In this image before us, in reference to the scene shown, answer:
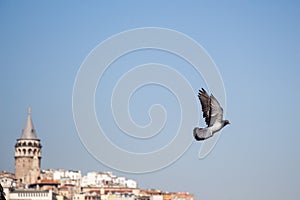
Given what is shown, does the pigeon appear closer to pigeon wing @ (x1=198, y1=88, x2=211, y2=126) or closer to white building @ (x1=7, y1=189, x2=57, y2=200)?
pigeon wing @ (x1=198, y1=88, x2=211, y2=126)

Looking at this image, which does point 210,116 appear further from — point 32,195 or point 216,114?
point 32,195

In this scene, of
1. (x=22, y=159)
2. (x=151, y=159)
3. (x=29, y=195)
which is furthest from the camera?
(x=22, y=159)

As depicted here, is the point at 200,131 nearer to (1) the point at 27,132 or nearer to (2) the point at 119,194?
(2) the point at 119,194

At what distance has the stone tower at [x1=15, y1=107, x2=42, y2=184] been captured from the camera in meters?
84.7

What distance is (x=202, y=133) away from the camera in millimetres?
6742

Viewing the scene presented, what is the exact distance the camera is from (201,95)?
7.04m

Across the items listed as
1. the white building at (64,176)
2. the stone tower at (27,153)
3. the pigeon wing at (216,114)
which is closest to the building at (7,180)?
the stone tower at (27,153)

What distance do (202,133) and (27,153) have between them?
8017 centimetres

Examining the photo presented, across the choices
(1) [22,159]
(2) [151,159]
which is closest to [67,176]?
(1) [22,159]

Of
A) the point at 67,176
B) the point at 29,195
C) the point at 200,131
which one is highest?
the point at 67,176

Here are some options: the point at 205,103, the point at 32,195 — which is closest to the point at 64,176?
the point at 32,195

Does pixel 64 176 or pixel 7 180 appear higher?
pixel 64 176

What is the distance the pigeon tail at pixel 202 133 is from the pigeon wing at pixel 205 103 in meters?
0.12

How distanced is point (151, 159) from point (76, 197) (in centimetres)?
6492
